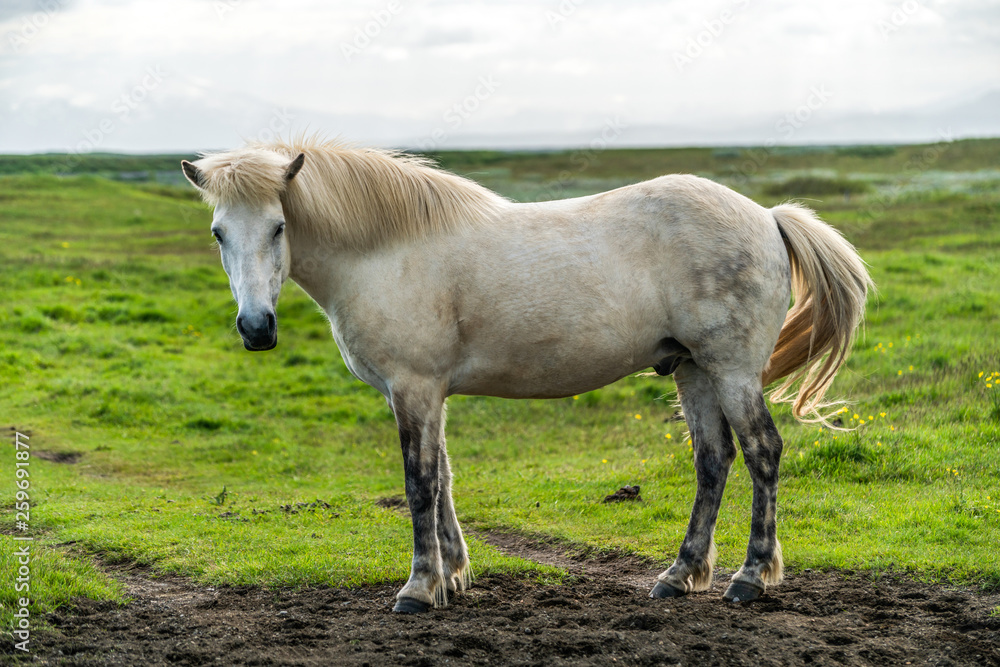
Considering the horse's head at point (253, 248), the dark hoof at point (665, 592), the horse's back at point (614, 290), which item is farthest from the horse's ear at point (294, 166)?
the dark hoof at point (665, 592)

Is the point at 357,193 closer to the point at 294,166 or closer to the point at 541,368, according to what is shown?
the point at 294,166

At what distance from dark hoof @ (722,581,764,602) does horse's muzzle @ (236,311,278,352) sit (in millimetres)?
3090

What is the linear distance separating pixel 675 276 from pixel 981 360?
20.7 feet

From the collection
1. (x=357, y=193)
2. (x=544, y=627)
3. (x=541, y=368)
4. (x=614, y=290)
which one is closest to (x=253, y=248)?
(x=357, y=193)

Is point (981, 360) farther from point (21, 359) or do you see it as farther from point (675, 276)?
point (21, 359)

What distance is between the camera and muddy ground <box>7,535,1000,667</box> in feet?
13.4

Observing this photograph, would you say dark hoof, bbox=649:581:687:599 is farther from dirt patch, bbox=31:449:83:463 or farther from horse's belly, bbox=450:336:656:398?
dirt patch, bbox=31:449:83:463

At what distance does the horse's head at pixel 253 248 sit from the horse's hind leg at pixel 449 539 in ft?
5.06

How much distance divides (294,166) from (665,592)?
3.45 m

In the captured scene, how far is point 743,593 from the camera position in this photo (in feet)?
16.0

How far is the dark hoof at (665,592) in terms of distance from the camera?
509 cm

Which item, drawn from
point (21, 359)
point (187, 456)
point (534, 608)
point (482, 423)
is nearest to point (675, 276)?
point (534, 608)

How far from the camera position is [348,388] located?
12.7m

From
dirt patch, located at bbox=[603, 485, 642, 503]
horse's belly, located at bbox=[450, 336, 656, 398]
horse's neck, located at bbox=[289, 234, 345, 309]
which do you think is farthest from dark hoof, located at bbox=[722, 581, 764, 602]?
horse's neck, located at bbox=[289, 234, 345, 309]
